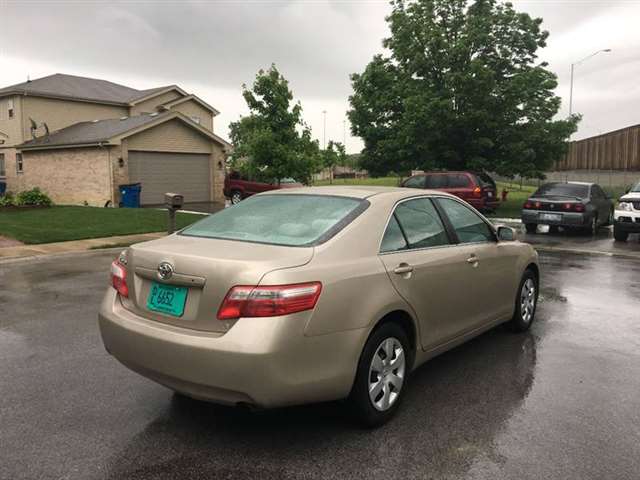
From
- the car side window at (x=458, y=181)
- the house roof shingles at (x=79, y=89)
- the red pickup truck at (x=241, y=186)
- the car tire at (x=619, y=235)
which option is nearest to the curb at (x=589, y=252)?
the car tire at (x=619, y=235)

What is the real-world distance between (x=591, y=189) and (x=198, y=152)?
61.6 feet

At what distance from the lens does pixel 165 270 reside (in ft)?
11.2

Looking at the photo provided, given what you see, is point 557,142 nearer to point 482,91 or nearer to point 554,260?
point 482,91

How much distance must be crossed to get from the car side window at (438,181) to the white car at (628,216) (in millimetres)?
5570

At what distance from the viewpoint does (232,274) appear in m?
3.17

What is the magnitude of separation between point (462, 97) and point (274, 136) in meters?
8.74

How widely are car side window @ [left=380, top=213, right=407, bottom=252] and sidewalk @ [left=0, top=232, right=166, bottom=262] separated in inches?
359

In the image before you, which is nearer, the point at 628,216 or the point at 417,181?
the point at 628,216

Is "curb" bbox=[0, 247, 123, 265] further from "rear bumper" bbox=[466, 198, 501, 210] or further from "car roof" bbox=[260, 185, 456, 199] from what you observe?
"rear bumper" bbox=[466, 198, 501, 210]

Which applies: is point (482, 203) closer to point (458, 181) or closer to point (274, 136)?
point (458, 181)

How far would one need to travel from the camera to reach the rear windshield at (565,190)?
631 inches

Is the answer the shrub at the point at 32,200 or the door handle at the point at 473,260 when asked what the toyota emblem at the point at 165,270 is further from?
the shrub at the point at 32,200

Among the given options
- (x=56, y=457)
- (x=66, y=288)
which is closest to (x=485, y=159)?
(x=66, y=288)

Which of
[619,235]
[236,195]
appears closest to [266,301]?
[619,235]
